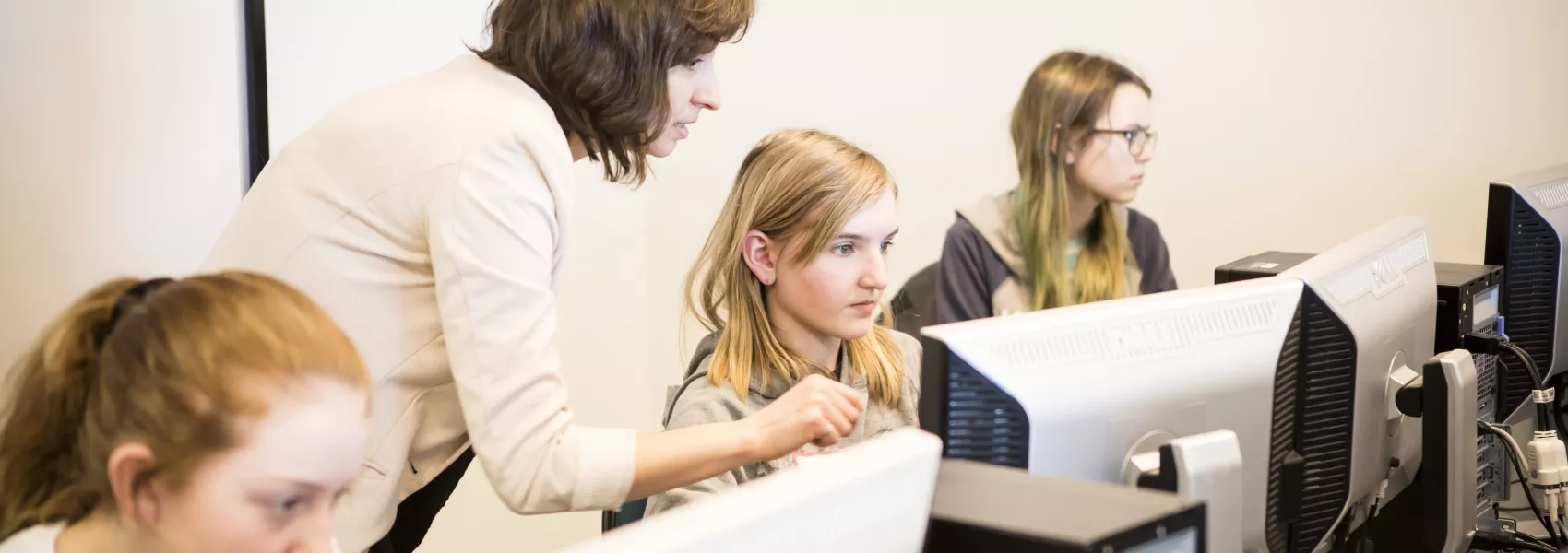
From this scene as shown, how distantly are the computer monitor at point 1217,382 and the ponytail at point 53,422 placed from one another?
0.56m

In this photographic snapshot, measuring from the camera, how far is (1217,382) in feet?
3.44

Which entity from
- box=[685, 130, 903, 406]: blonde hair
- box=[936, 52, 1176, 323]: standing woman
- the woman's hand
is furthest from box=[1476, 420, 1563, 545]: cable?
box=[936, 52, 1176, 323]: standing woman

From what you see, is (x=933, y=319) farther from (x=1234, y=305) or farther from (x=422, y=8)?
(x=1234, y=305)

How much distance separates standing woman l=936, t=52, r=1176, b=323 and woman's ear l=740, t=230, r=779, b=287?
82 centimetres

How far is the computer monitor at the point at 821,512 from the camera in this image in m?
0.58

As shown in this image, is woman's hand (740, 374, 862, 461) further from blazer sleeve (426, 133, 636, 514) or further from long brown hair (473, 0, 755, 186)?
long brown hair (473, 0, 755, 186)

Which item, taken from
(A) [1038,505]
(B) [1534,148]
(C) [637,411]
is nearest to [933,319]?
(C) [637,411]

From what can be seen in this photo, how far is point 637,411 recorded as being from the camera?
3248 mm

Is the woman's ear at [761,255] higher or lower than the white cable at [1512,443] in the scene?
higher

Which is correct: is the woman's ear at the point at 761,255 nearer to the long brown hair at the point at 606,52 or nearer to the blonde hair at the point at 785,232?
the blonde hair at the point at 785,232

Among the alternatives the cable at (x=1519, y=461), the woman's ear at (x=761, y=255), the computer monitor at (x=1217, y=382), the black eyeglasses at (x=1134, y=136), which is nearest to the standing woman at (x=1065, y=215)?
the black eyeglasses at (x=1134, y=136)

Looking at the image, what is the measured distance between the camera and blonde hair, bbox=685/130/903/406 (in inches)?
63.0

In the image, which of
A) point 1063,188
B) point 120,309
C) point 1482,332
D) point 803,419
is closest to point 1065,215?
point 1063,188

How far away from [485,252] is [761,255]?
63cm
